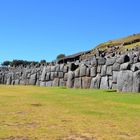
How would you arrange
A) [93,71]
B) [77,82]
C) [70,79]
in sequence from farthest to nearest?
[70,79], [77,82], [93,71]

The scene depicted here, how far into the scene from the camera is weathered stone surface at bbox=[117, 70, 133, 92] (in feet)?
66.9

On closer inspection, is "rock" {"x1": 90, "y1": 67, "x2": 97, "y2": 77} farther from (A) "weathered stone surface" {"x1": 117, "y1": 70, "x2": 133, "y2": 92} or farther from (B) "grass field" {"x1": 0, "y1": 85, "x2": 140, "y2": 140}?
(B) "grass field" {"x1": 0, "y1": 85, "x2": 140, "y2": 140}

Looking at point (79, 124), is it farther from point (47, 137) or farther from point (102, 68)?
point (102, 68)

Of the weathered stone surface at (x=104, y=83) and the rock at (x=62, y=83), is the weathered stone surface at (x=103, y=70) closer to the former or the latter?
the weathered stone surface at (x=104, y=83)

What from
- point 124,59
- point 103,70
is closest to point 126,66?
point 124,59

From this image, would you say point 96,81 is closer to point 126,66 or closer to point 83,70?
point 83,70

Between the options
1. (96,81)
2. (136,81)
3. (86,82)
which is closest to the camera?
(136,81)

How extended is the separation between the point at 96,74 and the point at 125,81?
4846 mm

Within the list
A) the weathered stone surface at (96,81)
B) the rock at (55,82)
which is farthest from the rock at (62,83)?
the weathered stone surface at (96,81)

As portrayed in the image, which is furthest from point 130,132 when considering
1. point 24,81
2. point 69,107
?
point 24,81

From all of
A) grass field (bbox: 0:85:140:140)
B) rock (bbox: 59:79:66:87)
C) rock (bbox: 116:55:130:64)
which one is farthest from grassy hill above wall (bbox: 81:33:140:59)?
grass field (bbox: 0:85:140:140)

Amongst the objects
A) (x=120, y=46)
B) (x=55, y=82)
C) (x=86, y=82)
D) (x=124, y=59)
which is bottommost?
(x=86, y=82)

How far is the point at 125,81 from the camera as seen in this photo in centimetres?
2088

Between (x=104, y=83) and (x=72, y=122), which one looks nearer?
(x=72, y=122)
